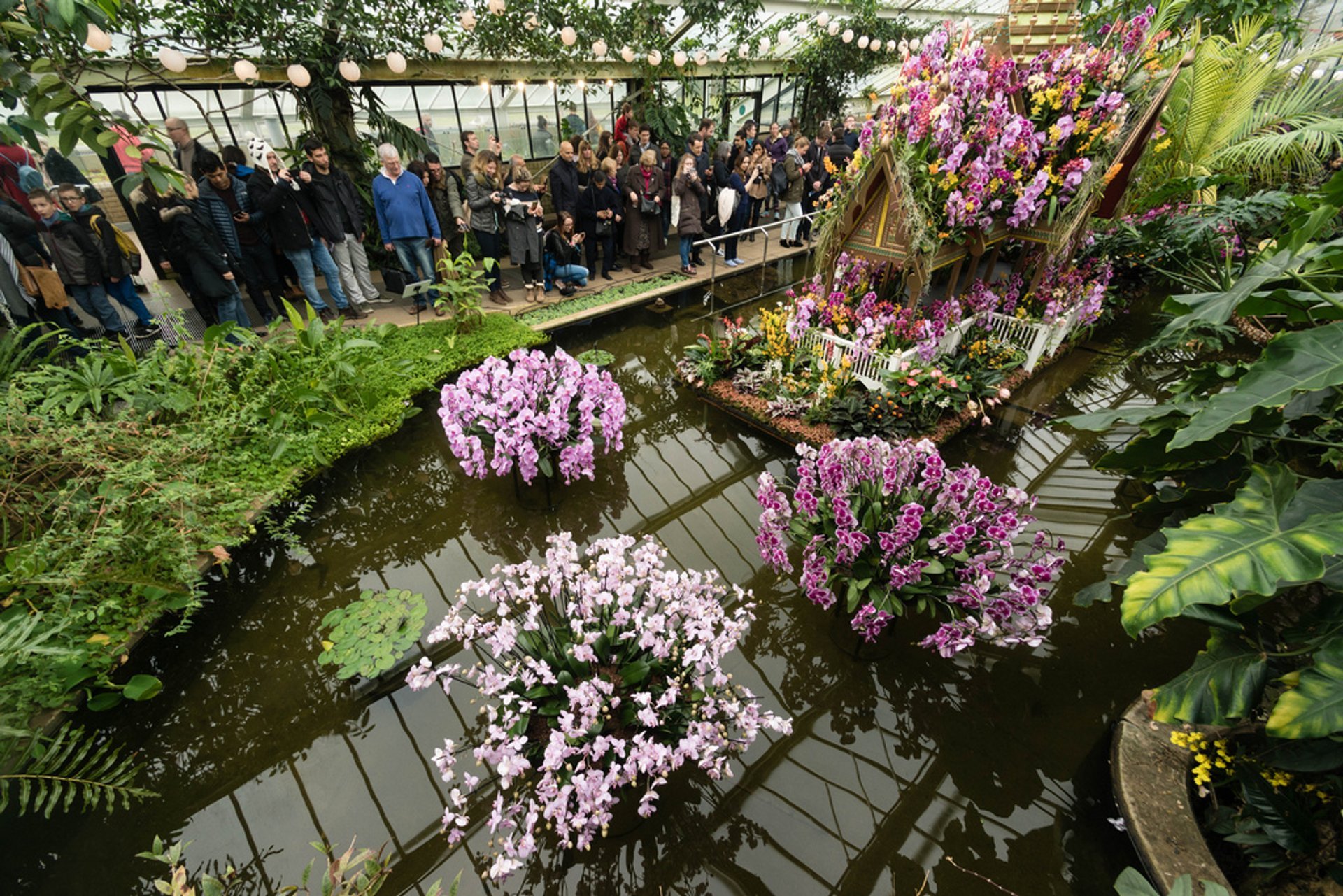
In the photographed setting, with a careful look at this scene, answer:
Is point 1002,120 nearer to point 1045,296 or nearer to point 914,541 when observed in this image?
point 1045,296

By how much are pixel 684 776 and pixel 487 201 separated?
6.63 m

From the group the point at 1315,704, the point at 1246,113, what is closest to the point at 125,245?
the point at 1315,704

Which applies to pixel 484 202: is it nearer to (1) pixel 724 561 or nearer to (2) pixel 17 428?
(2) pixel 17 428

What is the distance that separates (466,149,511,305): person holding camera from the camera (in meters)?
6.75

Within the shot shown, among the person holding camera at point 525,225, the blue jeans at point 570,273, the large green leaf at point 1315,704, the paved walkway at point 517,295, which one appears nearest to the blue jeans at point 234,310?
the paved walkway at point 517,295

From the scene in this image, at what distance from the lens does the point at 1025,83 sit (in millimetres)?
4711

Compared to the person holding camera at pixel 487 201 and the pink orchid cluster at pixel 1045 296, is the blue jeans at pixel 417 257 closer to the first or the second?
the person holding camera at pixel 487 201

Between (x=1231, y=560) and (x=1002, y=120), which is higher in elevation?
(x=1002, y=120)

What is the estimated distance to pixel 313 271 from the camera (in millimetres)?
6395

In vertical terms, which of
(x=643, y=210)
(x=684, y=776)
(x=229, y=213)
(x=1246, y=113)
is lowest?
(x=684, y=776)

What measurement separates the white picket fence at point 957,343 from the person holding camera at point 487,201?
156 inches

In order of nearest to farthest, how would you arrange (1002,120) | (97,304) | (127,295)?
(1002,120), (97,304), (127,295)

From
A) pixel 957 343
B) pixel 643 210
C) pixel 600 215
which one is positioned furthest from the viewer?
pixel 643 210

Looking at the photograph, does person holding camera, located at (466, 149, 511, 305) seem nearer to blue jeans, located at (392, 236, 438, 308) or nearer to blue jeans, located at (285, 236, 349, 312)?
blue jeans, located at (392, 236, 438, 308)
